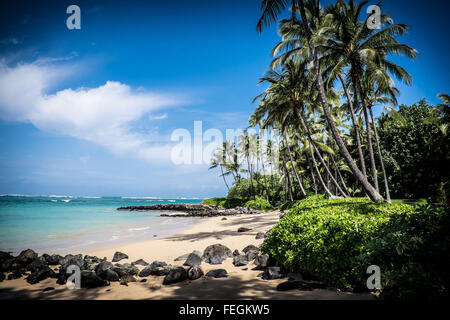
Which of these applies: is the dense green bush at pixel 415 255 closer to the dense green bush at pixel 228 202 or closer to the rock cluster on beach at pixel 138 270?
the rock cluster on beach at pixel 138 270

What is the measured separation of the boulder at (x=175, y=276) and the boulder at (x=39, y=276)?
10.7 ft

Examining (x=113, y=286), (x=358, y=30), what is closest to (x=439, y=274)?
(x=113, y=286)

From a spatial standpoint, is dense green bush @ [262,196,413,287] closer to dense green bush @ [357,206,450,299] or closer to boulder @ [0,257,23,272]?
dense green bush @ [357,206,450,299]

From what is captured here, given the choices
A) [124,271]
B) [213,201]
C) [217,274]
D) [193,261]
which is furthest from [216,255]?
[213,201]

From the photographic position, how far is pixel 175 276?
4.94m

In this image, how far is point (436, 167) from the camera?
867 inches

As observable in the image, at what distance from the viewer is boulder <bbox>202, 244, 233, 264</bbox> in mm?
6551

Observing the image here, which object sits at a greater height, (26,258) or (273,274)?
(273,274)

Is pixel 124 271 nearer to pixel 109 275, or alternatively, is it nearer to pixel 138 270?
pixel 109 275

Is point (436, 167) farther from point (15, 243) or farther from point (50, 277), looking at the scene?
point (15, 243)

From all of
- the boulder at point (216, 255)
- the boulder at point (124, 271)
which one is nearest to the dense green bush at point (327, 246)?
the boulder at point (216, 255)

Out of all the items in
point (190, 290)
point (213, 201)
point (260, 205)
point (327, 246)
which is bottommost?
point (213, 201)

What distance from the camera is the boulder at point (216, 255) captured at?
6.55 metres

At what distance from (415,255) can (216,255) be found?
5.13 m
